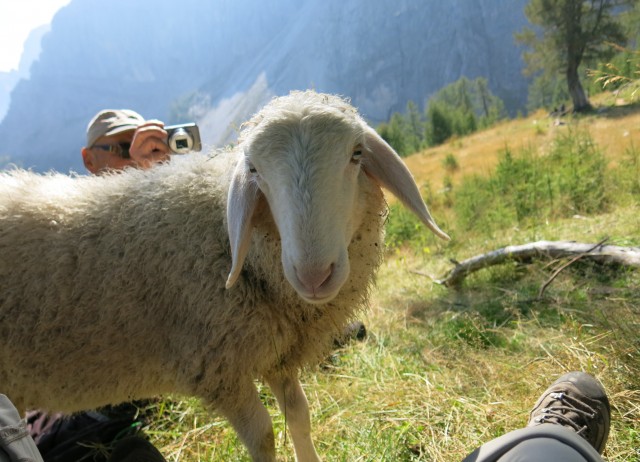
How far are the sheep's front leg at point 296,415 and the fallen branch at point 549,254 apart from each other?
2.58m

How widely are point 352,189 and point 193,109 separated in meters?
148

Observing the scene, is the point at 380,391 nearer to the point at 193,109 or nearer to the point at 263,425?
the point at 263,425

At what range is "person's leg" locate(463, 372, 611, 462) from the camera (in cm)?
121

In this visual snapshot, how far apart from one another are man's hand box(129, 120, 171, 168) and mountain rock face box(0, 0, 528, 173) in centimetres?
9287

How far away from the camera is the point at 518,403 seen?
200 centimetres

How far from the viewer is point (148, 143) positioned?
2.95 m

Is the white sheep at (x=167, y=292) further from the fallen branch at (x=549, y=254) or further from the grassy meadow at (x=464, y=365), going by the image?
Answer: the fallen branch at (x=549, y=254)

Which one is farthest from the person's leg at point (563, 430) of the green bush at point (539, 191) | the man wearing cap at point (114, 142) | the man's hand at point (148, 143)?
the green bush at point (539, 191)

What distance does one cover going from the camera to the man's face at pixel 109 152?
3250 mm

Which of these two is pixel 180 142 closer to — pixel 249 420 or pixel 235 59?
pixel 249 420

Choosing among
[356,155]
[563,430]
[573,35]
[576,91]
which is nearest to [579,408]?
[563,430]

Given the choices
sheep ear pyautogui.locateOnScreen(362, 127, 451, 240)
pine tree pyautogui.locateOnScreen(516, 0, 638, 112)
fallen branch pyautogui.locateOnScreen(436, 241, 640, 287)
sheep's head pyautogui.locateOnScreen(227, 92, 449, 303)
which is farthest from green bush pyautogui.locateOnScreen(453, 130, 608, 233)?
pine tree pyautogui.locateOnScreen(516, 0, 638, 112)

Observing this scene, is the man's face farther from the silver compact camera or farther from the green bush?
the green bush

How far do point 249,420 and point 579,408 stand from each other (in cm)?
151
